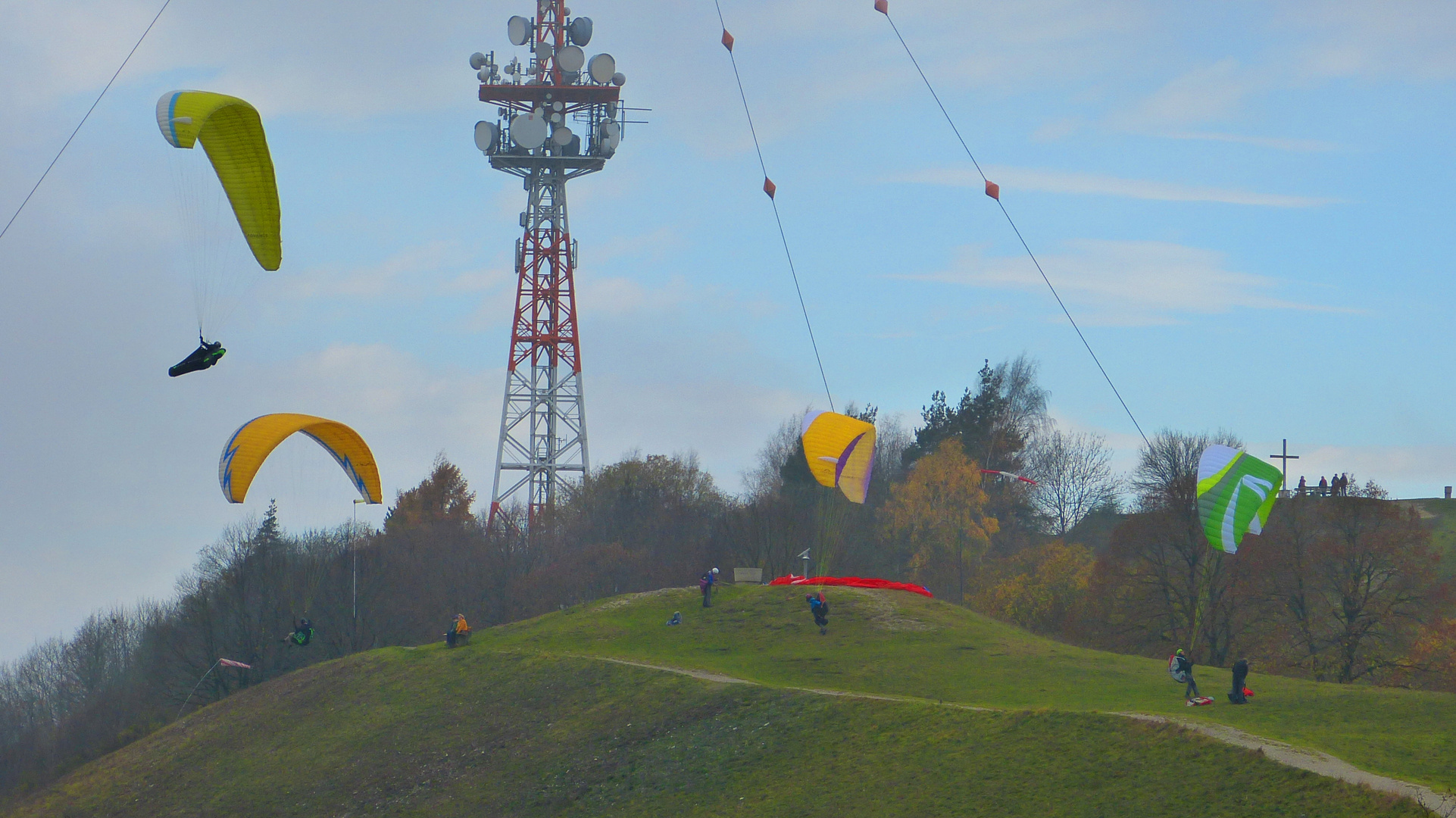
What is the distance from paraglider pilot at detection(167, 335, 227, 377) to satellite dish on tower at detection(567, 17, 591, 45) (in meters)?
47.3

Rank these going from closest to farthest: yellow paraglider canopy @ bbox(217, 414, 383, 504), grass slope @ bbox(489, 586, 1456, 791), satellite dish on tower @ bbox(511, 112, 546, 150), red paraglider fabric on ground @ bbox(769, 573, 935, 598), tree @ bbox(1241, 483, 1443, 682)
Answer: grass slope @ bbox(489, 586, 1456, 791) → yellow paraglider canopy @ bbox(217, 414, 383, 504) → tree @ bbox(1241, 483, 1443, 682) → red paraglider fabric on ground @ bbox(769, 573, 935, 598) → satellite dish on tower @ bbox(511, 112, 546, 150)

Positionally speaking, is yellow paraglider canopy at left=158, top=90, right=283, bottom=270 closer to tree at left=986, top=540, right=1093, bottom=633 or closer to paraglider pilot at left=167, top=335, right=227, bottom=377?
paraglider pilot at left=167, top=335, right=227, bottom=377

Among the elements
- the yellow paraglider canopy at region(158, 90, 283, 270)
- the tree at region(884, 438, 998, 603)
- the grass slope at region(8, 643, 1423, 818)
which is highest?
the yellow paraglider canopy at region(158, 90, 283, 270)

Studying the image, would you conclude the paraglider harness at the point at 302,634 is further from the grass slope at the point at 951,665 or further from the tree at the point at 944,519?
the tree at the point at 944,519

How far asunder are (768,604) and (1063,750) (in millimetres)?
20956

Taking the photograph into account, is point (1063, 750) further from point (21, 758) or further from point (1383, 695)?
point (21, 758)

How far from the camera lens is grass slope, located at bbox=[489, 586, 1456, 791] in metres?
25.2

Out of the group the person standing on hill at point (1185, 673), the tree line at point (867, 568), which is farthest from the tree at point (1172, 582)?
the person standing on hill at point (1185, 673)

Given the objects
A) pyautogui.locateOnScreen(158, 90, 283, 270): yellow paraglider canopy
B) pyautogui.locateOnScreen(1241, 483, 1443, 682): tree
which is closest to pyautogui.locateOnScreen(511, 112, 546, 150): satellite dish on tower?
pyautogui.locateOnScreen(1241, 483, 1443, 682): tree

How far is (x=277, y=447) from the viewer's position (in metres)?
33.7

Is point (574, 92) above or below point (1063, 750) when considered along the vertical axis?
above

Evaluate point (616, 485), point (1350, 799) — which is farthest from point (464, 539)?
point (1350, 799)

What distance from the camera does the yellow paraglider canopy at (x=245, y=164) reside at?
23.0m

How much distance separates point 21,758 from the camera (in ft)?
225
